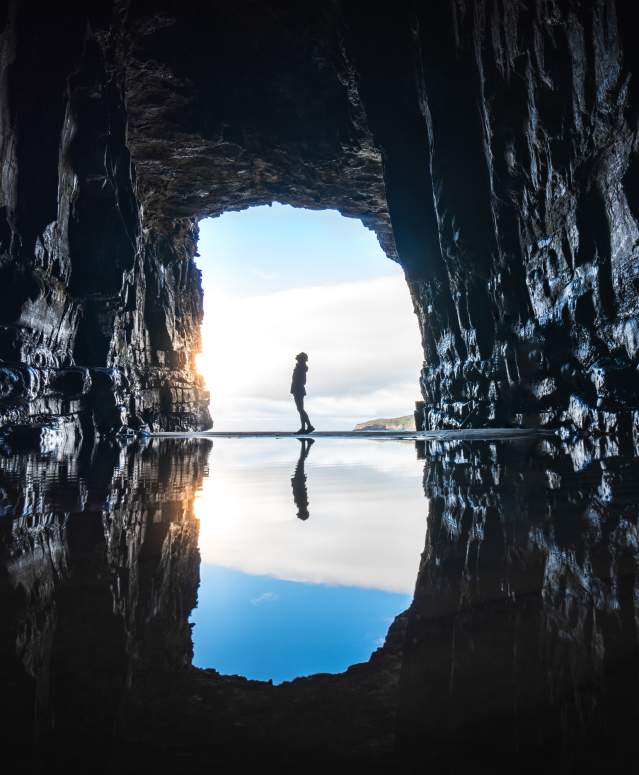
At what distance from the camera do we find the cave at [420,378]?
32.1 inches

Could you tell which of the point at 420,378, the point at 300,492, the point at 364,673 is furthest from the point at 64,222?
the point at 364,673

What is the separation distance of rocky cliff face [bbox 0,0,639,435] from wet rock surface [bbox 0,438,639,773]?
20.0ft

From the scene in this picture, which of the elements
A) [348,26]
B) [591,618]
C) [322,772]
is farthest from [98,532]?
[348,26]

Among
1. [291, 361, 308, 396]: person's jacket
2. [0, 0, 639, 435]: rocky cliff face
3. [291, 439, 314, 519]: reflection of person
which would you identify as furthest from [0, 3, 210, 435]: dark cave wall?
[291, 439, 314, 519]: reflection of person

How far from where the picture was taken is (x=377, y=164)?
55.9 ft

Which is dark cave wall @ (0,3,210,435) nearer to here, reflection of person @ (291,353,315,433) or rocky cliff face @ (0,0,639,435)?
rocky cliff face @ (0,0,639,435)

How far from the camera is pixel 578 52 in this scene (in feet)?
21.8

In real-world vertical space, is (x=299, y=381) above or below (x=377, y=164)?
below

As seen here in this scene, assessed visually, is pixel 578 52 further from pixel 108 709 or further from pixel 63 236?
Result: pixel 63 236

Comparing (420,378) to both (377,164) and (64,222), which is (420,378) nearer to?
(377,164)

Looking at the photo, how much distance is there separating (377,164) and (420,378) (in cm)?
796

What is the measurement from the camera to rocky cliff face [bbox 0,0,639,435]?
6.95 metres

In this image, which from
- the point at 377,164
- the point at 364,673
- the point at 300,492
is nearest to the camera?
the point at 364,673

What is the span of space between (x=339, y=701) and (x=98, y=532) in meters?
1.44
